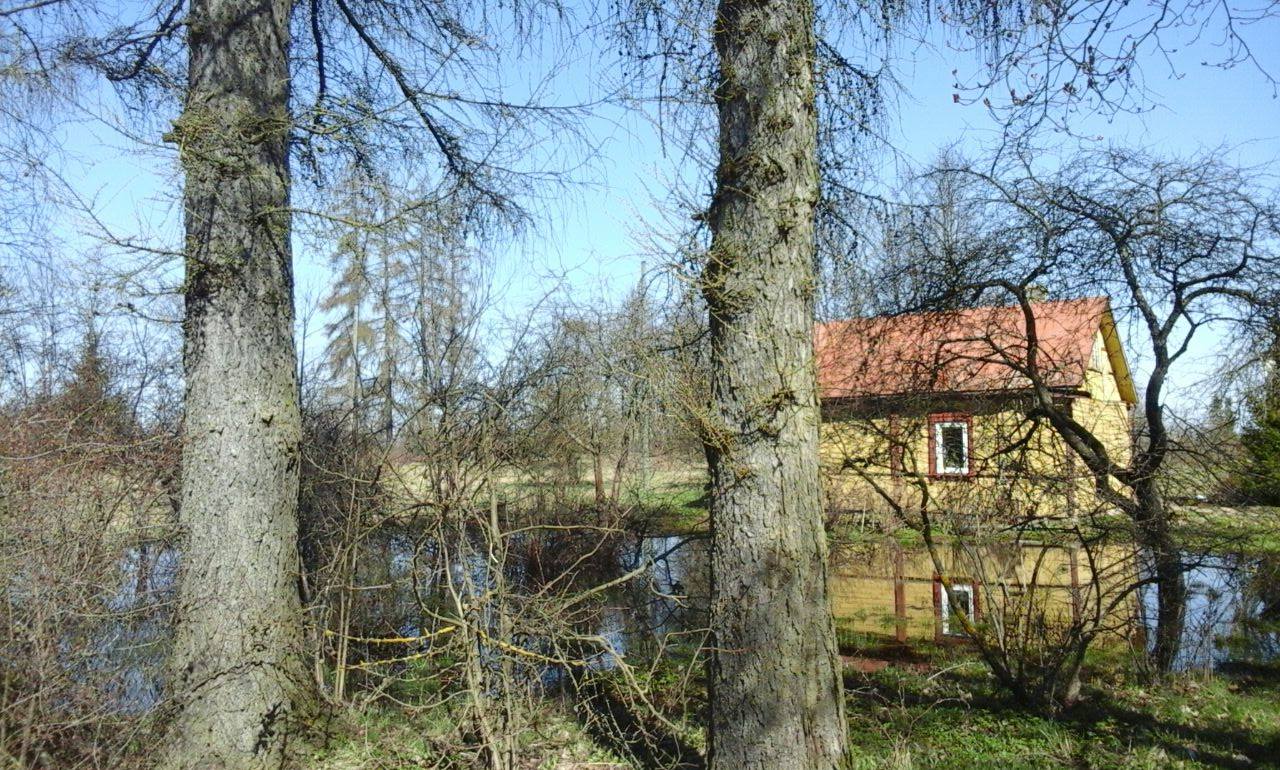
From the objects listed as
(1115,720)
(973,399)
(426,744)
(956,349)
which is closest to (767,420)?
(426,744)

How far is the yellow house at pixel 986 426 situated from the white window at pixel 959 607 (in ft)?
0.22

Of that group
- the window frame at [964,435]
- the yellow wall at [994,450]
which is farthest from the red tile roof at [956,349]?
the window frame at [964,435]

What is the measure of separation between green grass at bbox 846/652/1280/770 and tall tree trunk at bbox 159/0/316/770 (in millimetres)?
3460

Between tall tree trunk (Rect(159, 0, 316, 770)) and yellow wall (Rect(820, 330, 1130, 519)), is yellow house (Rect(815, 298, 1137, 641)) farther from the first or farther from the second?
tall tree trunk (Rect(159, 0, 316, 770))

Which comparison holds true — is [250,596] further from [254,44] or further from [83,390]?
[83,390]

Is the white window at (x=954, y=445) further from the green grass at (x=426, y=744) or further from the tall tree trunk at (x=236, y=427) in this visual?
the tall tree trunk at (x=236, y=427)

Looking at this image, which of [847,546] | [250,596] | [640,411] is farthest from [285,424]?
[847,546]

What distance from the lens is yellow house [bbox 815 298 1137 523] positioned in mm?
8469

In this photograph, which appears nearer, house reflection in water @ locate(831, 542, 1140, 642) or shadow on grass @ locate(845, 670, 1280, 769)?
shadow on grass @ locate(845, 670, 1280, 769)

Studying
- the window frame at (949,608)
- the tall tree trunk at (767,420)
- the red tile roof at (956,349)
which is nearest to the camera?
the tall tree trunk at (767,420)

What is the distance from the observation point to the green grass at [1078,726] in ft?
20.4

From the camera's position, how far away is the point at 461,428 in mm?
6785

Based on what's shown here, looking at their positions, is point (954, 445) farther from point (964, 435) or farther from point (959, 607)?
point (959, 607)

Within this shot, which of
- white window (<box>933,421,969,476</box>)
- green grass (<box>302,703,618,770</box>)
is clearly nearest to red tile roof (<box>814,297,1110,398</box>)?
white window (<box>933,421,969,476</box>)
